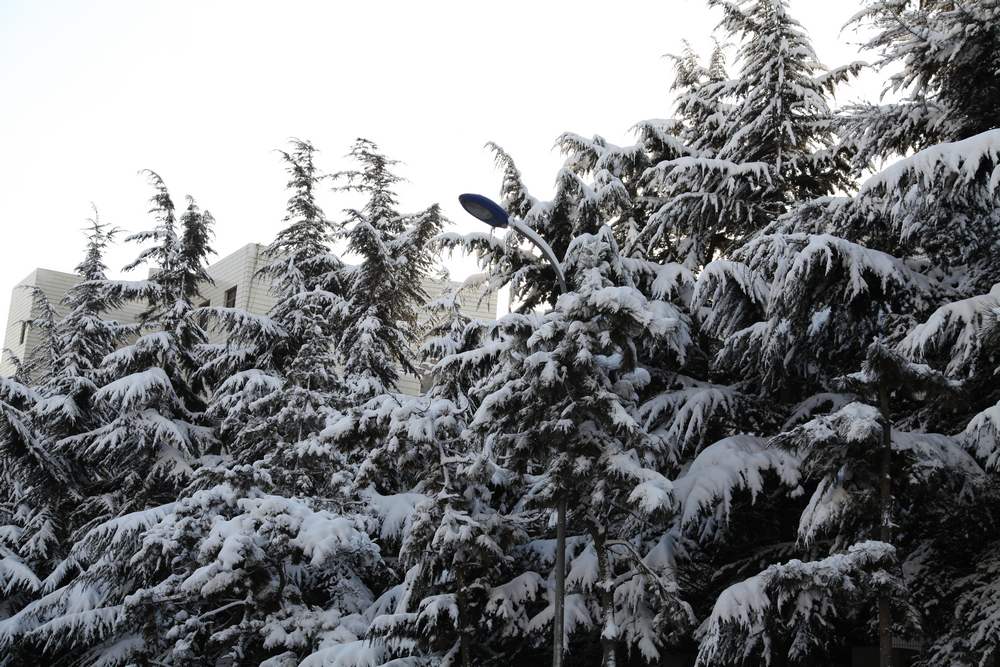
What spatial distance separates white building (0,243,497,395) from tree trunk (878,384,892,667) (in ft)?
83.3

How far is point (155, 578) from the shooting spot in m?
15.3

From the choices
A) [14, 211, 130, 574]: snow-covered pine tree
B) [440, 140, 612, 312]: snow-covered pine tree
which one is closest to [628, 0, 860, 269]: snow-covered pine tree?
[440, 140, 612, 312]: snow-covered pine tree

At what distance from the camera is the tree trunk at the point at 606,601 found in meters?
8.59

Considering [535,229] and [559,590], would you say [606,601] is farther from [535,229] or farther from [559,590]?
[535,229]

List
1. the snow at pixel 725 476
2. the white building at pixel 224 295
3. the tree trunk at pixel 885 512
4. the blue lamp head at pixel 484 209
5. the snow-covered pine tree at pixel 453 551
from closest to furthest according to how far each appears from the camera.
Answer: the tree trunk at pixel 885 512 < the blue lamp head at pixel 484 209 < the snow-covered pine tree at pixel 453 551 < the snow at pixel 725 476 < the white building at pixel 224 295

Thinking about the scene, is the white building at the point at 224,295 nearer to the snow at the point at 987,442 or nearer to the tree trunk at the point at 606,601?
the tree trunk at the point at 606,601

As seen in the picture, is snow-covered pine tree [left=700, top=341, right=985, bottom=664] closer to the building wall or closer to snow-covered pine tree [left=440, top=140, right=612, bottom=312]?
snow-covered pine tree [left=440, top=140, right=612, bottom=312]

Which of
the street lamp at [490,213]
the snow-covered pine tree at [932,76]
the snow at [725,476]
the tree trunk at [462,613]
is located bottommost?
the tree trunk at [462,613]

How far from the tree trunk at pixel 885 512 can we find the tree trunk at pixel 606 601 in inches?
101

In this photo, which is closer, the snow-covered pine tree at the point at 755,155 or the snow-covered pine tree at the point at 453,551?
the snow-covered pine tree at the point at 453,551

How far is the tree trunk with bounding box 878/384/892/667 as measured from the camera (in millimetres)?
6809

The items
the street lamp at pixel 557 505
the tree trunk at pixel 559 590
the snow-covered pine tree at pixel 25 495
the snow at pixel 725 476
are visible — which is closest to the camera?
the tree trunk at pixel 559 590

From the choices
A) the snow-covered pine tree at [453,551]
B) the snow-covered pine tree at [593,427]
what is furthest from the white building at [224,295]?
the snow-covered pine tree at [593,427]

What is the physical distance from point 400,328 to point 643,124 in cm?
777
